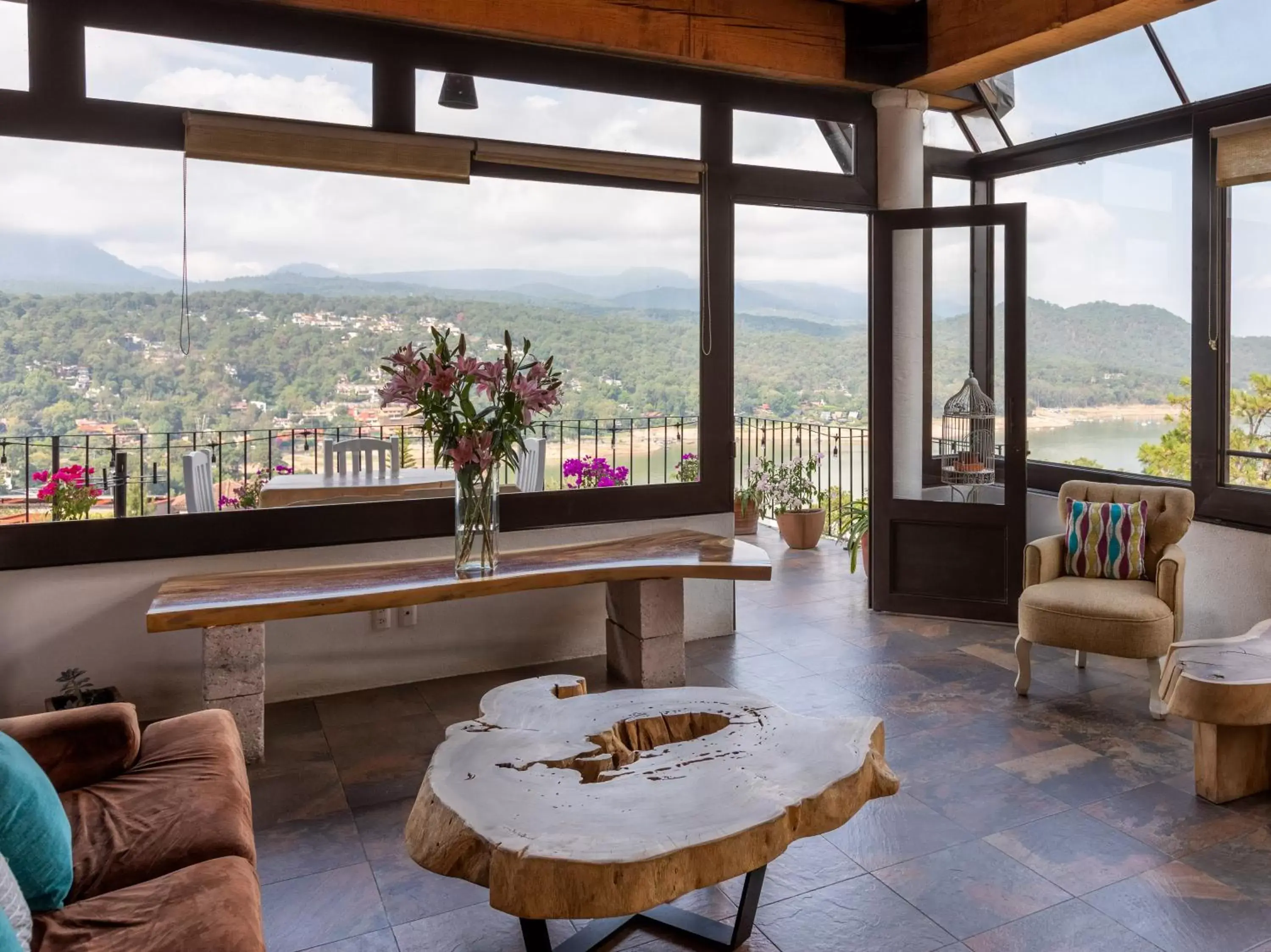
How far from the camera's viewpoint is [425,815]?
73.9 inches

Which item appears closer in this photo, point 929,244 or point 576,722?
point 576,722

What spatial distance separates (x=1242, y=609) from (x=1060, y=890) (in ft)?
8.12

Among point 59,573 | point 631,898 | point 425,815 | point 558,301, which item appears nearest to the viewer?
point 631,898

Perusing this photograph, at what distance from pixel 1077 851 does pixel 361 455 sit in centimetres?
338

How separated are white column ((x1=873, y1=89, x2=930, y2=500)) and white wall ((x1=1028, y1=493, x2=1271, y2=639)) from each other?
1353 mm

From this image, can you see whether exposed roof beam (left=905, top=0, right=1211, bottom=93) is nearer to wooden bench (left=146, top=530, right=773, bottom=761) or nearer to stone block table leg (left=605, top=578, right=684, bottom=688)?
wooden bench (left=146, top=530, right=773, bottom=761)

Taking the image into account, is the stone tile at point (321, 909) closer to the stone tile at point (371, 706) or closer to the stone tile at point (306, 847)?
the stone tile at point (306, 847)

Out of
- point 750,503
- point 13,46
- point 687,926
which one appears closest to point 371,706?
point 687,926

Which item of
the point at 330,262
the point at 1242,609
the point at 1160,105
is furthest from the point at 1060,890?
the point at 1160,105

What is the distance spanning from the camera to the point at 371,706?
3.81m

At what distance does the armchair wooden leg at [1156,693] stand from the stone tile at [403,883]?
2553 mm

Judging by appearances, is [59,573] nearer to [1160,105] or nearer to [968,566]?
[968,566]

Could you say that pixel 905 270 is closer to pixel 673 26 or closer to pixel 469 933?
pixel 673 26

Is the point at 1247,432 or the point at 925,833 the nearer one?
the point at 925,833
